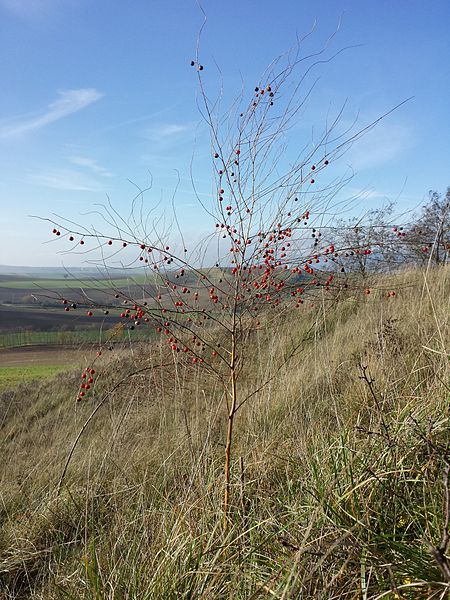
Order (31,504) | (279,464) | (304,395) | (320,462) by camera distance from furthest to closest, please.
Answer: (304,395)
(31,504)
(279,464)
(320,462)

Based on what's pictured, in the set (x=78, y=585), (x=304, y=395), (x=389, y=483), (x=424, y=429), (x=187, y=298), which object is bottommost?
(x=78, y=585)

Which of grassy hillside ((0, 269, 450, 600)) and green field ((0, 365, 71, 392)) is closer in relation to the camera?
grassy hillside ((0, 269, 450, 600))

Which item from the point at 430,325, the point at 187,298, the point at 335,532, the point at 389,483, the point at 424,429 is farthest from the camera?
the point at 430,325

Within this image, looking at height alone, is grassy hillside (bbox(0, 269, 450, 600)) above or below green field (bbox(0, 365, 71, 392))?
above

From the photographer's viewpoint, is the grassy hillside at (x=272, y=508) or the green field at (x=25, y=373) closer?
the grassy hillside at (x=272, y=508)

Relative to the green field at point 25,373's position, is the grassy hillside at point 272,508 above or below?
above

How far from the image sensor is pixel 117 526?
2.28 metres

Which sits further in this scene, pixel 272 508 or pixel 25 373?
pixel 25 373

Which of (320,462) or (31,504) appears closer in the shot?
(320,462)

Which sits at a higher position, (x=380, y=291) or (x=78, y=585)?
(x=380, y=291)

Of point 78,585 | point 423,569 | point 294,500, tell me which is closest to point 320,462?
point 294,500

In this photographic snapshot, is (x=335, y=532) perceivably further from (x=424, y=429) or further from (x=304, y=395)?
(x=304, y=395)

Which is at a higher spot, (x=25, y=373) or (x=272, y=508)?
(x=272, y=508)

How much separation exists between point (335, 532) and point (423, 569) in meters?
0.30
